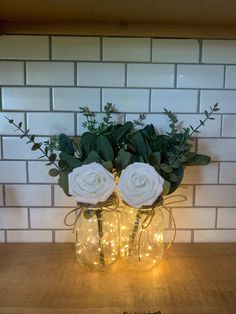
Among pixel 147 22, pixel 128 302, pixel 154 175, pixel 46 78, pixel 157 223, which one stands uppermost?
pixel 147 22

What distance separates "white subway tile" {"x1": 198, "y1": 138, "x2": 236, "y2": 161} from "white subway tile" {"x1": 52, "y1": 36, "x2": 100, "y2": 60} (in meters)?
0.37

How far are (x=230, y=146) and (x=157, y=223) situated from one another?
294mm

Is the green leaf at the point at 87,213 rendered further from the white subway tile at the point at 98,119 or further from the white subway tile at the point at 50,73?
the white subway tile at the point at 50,73

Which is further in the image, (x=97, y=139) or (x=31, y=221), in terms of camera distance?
(x=31, y=221)

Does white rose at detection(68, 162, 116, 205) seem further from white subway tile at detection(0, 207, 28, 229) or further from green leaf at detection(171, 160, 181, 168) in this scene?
white subway tile at detection(0, 207, 28, 229)

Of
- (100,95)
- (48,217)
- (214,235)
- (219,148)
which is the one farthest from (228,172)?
(48,217)

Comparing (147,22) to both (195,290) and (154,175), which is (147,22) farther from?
(195,290)

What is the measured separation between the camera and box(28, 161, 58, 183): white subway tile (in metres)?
0.89

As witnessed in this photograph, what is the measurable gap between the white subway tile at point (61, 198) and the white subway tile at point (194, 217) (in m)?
0.29

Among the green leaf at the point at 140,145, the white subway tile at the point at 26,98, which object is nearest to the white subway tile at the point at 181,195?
the green leaf at the point at 140,145

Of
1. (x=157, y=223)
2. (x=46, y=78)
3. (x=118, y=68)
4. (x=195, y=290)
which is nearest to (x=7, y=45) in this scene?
(x=46, y=78)

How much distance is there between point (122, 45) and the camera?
2.78 ft

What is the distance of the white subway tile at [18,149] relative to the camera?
882mm

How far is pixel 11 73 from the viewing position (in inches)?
33.6
